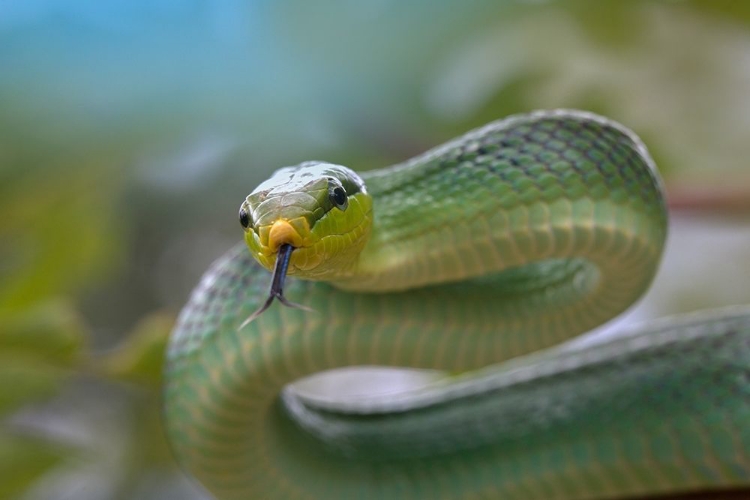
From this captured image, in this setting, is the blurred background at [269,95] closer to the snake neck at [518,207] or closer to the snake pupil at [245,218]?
the snake neck at [518,207]

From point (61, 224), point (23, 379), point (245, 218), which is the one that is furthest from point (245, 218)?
point (61, 224)

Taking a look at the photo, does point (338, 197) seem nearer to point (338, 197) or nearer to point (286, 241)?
point (338, 197)

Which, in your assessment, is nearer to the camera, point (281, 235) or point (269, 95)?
point (281, 235)

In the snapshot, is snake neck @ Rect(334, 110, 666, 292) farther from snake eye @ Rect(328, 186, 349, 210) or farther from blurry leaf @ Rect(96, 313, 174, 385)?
blurry leaf @ Rect(96, 313, 174, 385)

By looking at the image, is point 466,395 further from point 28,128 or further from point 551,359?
point 28,128

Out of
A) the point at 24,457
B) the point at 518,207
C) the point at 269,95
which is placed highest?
the point at 269,95

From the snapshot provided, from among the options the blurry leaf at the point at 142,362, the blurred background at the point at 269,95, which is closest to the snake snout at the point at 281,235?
the blurry leaf at the point at 142,362
